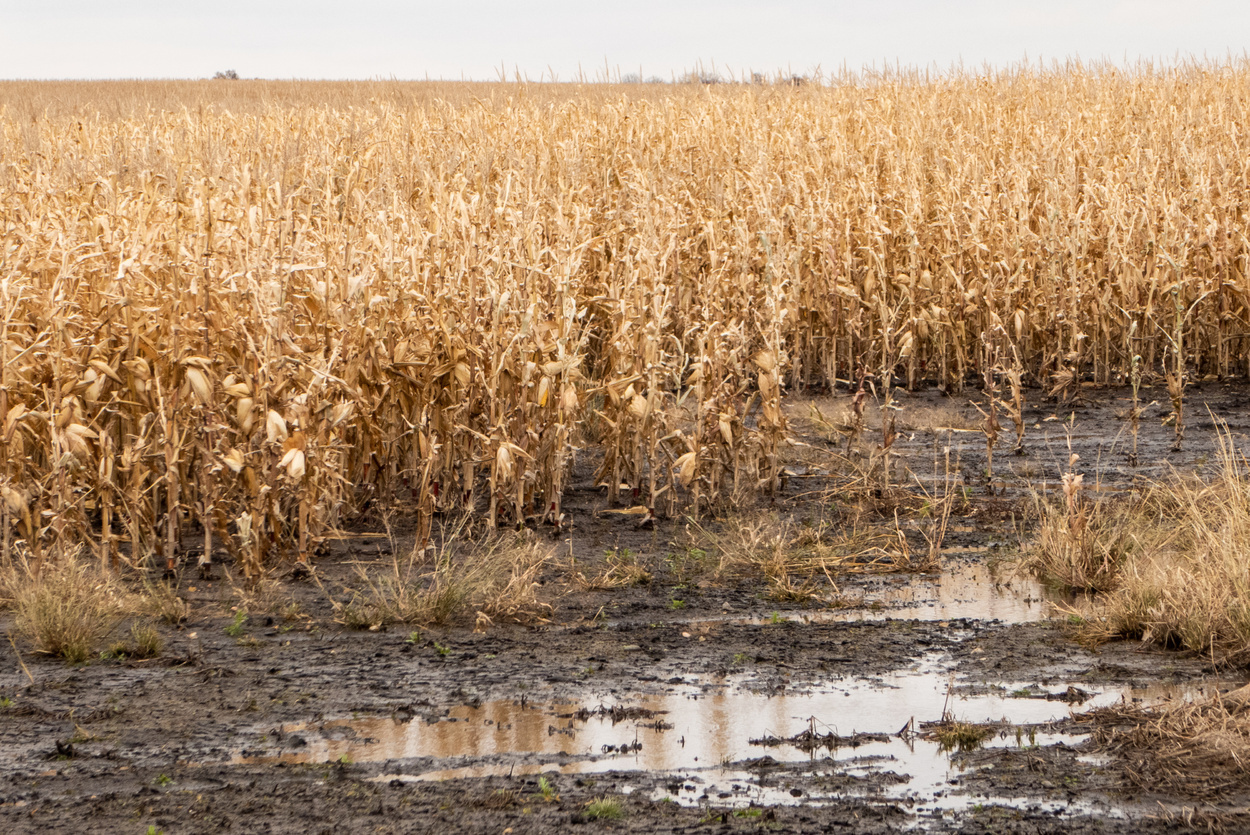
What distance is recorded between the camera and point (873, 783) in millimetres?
3324

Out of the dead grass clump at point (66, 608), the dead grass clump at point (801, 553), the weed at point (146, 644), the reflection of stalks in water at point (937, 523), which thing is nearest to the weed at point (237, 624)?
Result: the weed at point (146, 644)

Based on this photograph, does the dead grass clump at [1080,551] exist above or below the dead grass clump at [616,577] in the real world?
above

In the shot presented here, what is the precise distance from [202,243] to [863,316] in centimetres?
534

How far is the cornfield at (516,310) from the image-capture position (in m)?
5.28

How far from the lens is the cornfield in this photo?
528cm

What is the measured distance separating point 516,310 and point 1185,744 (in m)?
3.43

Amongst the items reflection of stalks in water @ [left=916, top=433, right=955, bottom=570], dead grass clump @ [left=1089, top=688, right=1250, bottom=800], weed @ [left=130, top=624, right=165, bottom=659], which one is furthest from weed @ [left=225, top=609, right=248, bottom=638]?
Answer: dead grass clump @ [left=1089, top=688, right=1250, bottom=800]

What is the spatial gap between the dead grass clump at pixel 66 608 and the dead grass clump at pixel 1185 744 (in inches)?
133

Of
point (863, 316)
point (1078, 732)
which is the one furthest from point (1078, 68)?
point (1078, 732)

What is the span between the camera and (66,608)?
4.44 metres

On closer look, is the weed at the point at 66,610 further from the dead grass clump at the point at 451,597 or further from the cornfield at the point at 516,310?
the dead grass clump at the point at 451,597

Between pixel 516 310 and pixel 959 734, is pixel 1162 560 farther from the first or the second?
pixel 516 310

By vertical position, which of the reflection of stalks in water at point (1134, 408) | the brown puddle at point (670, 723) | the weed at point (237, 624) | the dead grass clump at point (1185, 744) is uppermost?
the reflection of stalks in water at point (1134, 408)

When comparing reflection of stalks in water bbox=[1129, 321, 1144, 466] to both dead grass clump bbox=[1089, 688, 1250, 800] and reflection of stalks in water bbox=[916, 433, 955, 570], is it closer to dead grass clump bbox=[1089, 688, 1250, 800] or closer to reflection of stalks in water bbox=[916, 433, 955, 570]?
reflection of stalks in water bbox=[916, 433, 955, 570]
